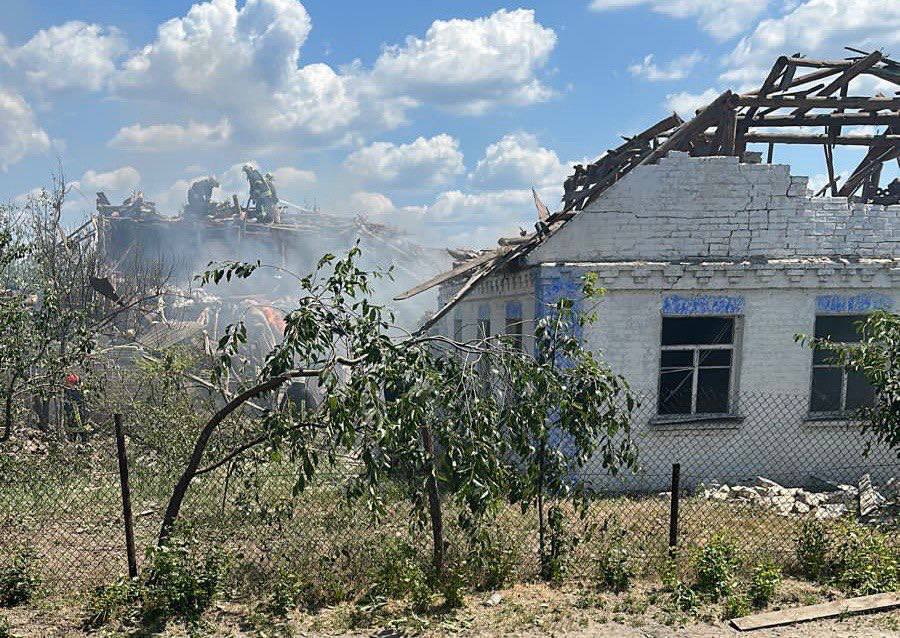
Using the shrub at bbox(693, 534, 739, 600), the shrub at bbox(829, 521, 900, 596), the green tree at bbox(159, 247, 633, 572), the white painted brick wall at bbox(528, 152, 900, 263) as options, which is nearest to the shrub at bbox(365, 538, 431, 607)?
the green tree at bbox(159, 247, 633, 572)

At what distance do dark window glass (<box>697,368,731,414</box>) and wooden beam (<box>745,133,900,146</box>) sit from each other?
4.03m

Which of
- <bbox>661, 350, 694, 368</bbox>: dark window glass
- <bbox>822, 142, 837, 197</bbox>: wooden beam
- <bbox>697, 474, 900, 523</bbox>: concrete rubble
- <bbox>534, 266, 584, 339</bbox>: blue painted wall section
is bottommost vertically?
<bbox>697, 474, 900, 523</bbox>: concrete rubble

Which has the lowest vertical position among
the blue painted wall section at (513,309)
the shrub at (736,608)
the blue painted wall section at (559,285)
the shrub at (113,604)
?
the shrub at (113,604)

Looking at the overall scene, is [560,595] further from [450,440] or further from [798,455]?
[798,455]

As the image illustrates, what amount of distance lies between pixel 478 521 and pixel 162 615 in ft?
7.87

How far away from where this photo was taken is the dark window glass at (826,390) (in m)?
10.9

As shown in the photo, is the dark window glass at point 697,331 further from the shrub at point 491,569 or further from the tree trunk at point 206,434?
the tree trunk at point 206,434

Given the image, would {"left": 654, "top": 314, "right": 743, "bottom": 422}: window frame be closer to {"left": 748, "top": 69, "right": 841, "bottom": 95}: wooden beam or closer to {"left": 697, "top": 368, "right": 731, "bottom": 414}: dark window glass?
{"left": 697, "top": 368, "right": 731, "bottom": 414}: dark window glass

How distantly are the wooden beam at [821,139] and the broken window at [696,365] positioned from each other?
3.43m

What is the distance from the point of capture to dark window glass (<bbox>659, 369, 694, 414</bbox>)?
416 inches

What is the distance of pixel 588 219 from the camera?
10234 mm

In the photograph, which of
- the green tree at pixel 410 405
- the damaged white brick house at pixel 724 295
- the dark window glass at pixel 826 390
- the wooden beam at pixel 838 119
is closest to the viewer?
the green tree at pixel 410 405

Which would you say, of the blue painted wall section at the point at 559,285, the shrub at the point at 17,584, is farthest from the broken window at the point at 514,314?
the shrub at the point at 17,584

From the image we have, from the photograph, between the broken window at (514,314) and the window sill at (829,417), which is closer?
the window sill at (829,417)
